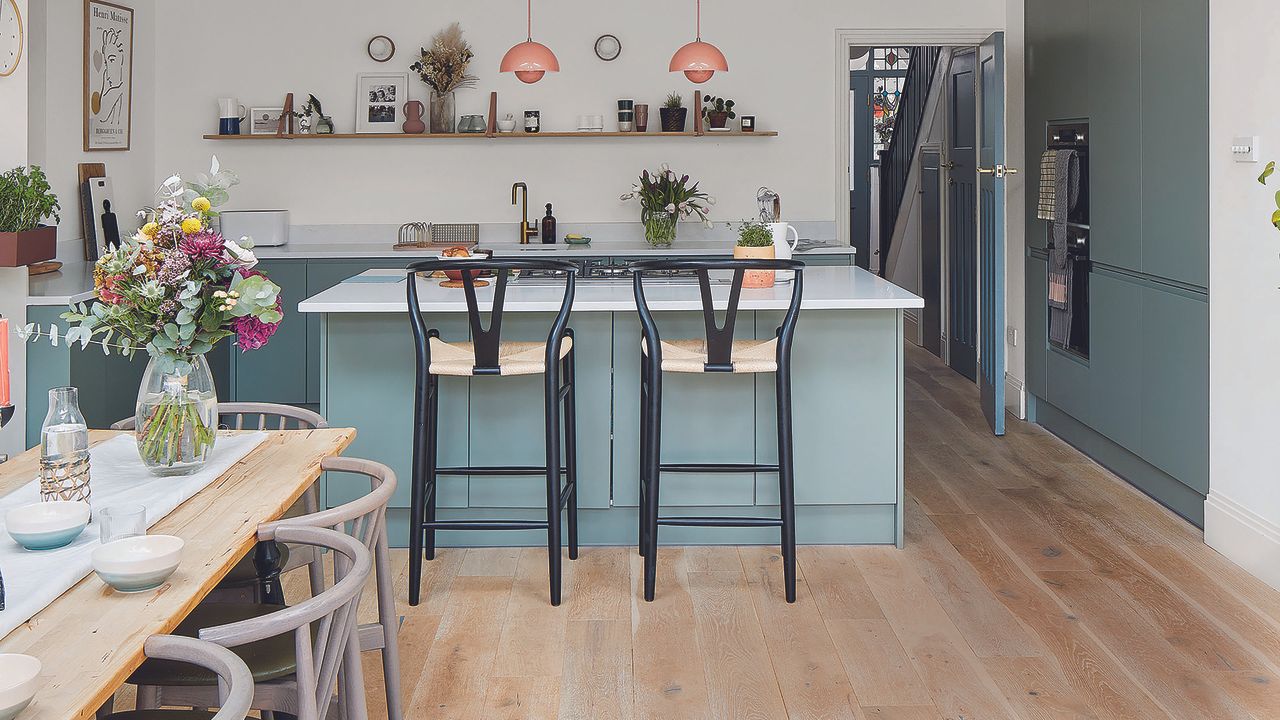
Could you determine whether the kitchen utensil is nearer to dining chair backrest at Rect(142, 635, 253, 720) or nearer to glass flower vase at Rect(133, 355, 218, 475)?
glass flower vase at Rect(133, 355, 218, 475)

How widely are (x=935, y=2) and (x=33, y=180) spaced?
15.6ft

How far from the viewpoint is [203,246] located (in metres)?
2.08

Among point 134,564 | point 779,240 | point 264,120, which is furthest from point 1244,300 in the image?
point 264,120

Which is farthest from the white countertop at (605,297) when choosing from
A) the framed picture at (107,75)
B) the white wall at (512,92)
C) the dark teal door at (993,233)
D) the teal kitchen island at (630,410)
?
the white wall at (512,92)

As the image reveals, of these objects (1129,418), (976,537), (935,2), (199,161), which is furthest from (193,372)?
(935,2)

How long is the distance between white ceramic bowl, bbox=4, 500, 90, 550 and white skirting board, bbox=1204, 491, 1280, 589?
332cm

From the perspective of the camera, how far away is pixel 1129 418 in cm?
479

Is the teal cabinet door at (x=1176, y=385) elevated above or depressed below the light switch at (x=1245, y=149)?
below

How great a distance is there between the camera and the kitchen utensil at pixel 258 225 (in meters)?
6.39

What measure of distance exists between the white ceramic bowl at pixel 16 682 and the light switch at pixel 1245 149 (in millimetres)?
3630

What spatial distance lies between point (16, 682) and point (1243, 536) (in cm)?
365

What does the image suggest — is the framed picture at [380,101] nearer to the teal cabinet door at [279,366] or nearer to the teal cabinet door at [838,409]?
the teal cabinet door at [279,366]

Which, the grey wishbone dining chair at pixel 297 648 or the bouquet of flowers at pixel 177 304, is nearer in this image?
the grey wishbone dining chair at pixel 297 648

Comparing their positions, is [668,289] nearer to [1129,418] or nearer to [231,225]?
[1129,418]
